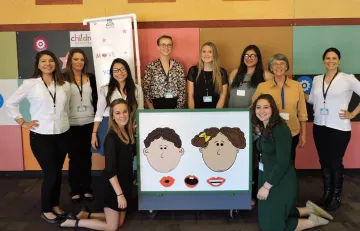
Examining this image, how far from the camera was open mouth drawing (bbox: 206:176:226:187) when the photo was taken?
10.1 ft

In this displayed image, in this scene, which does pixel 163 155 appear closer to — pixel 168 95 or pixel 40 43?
pixel 168 95

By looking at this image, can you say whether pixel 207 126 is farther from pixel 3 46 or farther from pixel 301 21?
pixel 3 46

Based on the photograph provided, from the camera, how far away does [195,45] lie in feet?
14.2

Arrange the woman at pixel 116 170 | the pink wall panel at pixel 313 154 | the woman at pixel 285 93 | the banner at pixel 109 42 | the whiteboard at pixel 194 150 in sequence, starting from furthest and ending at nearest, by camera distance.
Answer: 1. the pink wall panel at pixel 313 154
2. the banner at pixel 109 42
3. the woman at pixel 285 93
4. the whiteboard at pixel 194 150
5. the woman at pixel 116 170

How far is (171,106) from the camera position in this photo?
3.77 metres

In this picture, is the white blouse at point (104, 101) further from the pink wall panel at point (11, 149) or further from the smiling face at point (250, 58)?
the pink wall panel at point (11, 149)

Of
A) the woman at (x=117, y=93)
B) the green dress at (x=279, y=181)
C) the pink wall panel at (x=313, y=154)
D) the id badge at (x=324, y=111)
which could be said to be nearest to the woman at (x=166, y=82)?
the woman at (x=117, y=93)

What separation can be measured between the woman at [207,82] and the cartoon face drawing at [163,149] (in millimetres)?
747

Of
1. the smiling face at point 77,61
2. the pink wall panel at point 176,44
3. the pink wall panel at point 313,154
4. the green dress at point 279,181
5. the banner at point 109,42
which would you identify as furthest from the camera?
the pink wall panel at point 313,154

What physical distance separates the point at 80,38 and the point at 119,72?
1.35m

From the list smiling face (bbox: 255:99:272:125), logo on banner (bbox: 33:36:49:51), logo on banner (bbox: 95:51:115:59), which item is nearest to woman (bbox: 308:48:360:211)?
smiling face (bbox: 255:99:272:125)

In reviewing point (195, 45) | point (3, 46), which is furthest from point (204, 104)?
point (3, 46)

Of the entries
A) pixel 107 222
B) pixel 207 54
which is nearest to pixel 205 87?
pixel 207 54

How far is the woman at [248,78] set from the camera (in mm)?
3553
